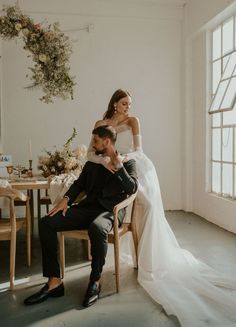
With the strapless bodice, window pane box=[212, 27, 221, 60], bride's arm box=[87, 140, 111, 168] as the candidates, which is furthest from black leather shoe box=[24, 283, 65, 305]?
window pane box=[212, 27, 221, 60]

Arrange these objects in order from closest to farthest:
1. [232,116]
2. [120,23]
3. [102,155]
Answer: [102,155]
[232,116]
[120,23]

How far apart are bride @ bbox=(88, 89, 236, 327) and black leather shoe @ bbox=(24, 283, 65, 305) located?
63 centimetres

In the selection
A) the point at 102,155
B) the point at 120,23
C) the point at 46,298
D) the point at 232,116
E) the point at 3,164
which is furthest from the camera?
the point at 120,23

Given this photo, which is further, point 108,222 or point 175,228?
point 175,228

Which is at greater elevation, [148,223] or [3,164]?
[3,164]

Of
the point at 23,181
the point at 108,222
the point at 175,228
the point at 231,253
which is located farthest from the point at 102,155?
the point at 175,228

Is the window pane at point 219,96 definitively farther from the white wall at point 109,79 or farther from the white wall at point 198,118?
the white wall at point 109,79

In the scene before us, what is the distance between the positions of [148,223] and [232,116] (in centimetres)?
224

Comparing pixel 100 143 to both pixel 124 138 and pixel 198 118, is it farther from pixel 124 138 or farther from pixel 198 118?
pixel 198 118

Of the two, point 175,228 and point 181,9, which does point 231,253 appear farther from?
point 181,9

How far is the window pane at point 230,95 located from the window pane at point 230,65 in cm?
14

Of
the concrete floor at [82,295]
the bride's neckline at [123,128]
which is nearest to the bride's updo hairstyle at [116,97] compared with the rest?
the bride's neckline at [123,128]

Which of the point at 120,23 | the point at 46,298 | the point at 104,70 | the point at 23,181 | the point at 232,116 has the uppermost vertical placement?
the point at 120,23

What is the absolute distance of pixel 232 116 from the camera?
4574mm
